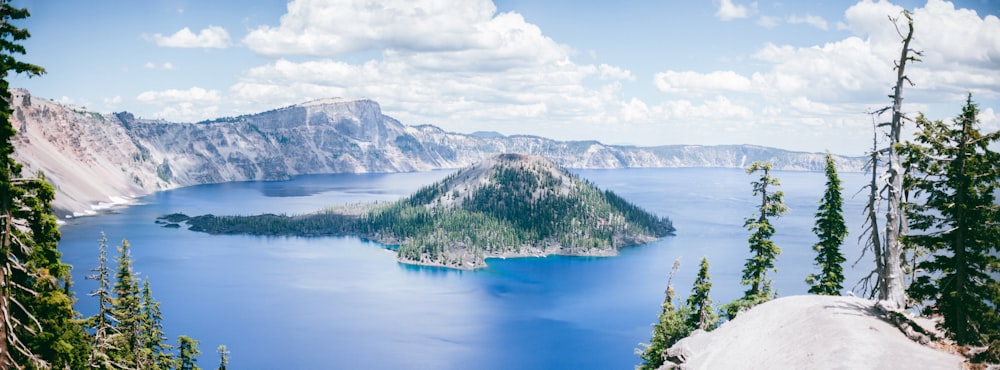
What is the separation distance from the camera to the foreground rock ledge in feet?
81.9

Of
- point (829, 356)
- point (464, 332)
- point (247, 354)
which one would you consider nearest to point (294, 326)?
point (247, 354)

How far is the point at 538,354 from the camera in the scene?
12519cm

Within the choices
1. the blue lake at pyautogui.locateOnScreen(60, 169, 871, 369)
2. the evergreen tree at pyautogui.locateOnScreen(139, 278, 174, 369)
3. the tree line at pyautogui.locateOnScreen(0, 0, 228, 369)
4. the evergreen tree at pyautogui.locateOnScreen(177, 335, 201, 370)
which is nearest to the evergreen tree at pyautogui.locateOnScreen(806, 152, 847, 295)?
the tree line at pyautogui.locateOnScreen(0, 0, 228, 369)

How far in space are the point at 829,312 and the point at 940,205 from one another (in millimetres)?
6831

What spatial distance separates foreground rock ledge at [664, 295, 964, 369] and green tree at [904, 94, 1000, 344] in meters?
2.96

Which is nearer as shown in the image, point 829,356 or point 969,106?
point 829,356

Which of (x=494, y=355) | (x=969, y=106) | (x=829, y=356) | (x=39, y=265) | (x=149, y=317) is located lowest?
(x=494, y=355)

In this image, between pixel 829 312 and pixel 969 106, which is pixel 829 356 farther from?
pixel 969 106

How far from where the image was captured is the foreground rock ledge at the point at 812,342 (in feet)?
→ 81.9

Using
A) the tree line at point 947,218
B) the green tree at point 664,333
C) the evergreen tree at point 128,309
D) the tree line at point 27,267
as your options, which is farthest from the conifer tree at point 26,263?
the green tree at point 664,333

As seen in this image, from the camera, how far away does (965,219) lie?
27969 mm

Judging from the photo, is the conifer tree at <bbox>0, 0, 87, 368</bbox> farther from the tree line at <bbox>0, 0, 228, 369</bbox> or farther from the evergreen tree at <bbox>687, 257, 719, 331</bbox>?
the evergreen tree at <bbox>687, 257, 719, 331</bbox>

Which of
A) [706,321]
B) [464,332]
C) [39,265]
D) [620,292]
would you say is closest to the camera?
[39,265]

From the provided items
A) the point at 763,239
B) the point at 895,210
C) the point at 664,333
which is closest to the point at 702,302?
the point at 664,333
